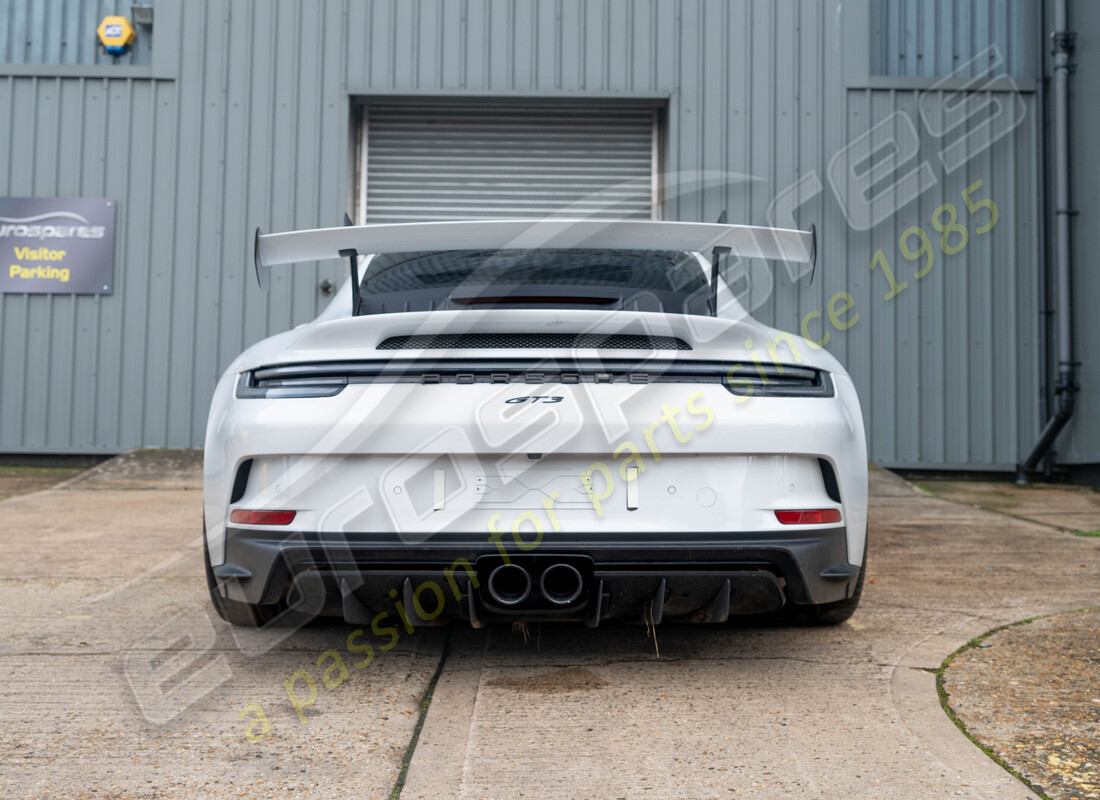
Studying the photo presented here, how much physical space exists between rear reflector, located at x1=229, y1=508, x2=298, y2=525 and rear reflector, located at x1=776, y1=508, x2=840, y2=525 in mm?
1295

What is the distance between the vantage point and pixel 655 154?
863 cm

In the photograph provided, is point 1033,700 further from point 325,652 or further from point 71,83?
point 71,83

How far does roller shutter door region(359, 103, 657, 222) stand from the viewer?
28.0 ft

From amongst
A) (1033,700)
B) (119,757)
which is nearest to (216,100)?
(119,757)

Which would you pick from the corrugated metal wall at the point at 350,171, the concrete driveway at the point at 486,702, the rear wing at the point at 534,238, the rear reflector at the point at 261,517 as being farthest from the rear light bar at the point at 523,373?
the corrugated metal wall at the point at 350,171

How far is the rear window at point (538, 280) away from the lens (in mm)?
3176

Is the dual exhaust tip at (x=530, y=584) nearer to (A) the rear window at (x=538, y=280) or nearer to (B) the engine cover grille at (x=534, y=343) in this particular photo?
(B) the engine cover grille at (x=534, y=343)

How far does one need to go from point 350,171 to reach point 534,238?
20.0ft

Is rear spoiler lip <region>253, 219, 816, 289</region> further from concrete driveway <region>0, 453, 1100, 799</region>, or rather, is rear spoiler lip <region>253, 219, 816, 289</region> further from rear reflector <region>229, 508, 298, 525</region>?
concrete driveway <region>0, 453, 1100, 799</region>

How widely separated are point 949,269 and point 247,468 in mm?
7432

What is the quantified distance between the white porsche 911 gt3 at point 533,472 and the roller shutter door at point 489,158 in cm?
616

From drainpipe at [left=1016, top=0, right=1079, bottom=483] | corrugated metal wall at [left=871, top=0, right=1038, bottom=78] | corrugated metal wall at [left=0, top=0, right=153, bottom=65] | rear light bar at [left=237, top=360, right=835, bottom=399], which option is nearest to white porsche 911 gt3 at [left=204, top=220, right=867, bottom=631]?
rear light bar at [left=237, top=360, right=835, bottom=399]

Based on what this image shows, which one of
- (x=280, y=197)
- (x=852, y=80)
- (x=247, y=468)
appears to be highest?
(x=852, y=80)

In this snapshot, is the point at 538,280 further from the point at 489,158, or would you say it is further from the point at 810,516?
the point at 489,158
